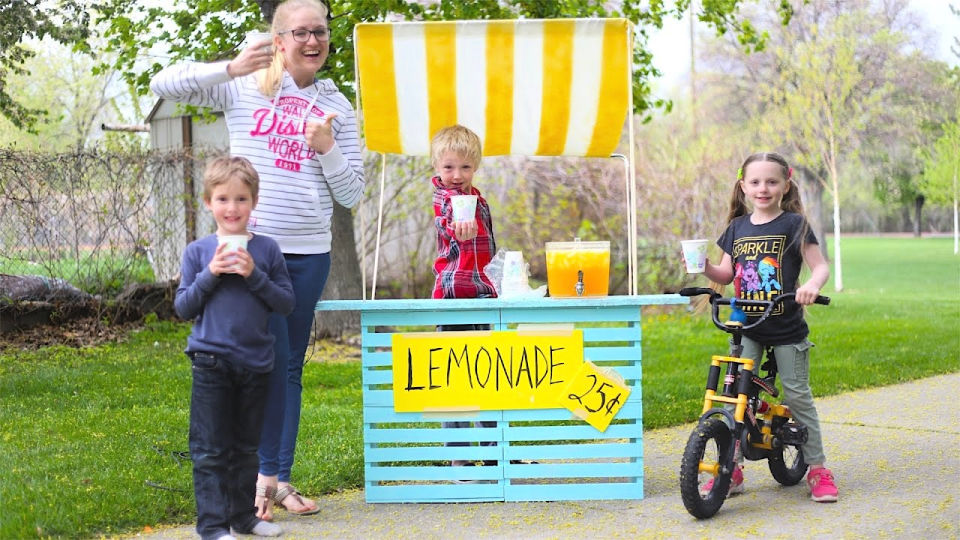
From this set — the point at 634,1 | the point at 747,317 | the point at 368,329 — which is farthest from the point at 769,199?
the point at 634,1

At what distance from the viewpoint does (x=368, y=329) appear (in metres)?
4.51

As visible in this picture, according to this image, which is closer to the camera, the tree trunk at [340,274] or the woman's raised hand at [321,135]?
the woman's raised hand at [321,135]

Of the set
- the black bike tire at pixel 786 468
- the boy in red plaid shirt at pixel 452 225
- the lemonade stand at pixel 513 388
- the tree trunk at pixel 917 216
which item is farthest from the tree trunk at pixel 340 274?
the tree trunk at pixel 917 216

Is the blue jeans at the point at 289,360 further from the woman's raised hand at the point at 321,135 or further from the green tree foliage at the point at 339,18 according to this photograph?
the green tree foliage at the point at 339,18

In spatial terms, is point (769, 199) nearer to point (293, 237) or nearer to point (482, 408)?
point (482, 408)

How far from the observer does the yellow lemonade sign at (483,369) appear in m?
4.43

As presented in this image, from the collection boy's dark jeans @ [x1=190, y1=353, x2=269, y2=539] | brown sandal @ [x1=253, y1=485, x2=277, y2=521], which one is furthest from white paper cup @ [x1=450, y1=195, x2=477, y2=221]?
brown sandal @ [x1=253, y1=485, x2=277, y2=521]

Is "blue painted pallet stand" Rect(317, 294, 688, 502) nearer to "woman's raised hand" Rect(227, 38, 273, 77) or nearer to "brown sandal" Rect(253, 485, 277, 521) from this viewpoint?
"brown sandal" Rect(253, 485, 277, 521)

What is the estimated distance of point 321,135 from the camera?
3977 mm

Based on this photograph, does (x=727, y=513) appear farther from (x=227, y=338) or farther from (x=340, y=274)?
(x=340, y=274)

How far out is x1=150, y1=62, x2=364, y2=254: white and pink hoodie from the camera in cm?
403

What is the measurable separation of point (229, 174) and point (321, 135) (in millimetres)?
442

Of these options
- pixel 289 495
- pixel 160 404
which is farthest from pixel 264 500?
pixel 160 404

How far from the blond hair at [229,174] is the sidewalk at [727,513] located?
1.35m
